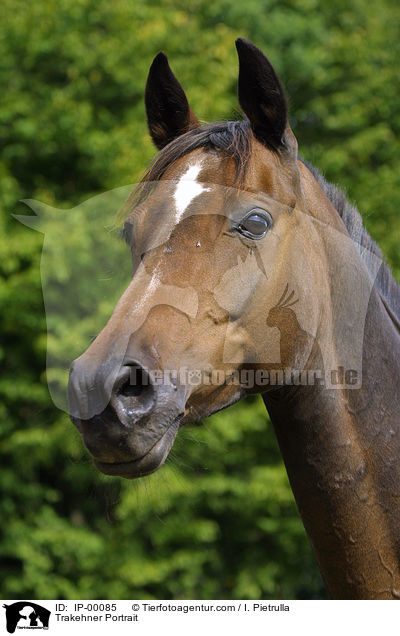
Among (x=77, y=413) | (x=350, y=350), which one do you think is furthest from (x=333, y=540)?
(x=77, y=413)

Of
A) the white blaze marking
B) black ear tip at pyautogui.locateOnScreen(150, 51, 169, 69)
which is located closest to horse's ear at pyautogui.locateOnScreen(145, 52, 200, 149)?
black ear tip at pyautogui.locateOnScreen(150, 51, 169, 69)

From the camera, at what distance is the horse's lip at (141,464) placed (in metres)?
2.28

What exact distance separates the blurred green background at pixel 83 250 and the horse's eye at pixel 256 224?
23.9 ft

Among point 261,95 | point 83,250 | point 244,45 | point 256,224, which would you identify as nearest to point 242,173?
point 256,224

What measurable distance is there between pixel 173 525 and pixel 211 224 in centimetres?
917

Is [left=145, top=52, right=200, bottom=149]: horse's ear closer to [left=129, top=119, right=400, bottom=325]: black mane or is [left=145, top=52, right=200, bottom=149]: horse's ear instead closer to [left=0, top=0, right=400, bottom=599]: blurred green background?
[left=129, top=119, right=400, bottom=325]: black mane

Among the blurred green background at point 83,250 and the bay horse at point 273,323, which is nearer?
the bay horse at point 273,323

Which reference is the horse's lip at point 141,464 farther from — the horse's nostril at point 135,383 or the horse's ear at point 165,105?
the horse's ear at point 165,105

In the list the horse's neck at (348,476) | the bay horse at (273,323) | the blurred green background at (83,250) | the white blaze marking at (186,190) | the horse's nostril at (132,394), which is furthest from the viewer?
the blurred green background at (83,250)

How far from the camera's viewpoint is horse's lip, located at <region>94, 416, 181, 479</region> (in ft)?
7.48

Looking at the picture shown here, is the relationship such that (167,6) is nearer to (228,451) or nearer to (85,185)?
(85,185)

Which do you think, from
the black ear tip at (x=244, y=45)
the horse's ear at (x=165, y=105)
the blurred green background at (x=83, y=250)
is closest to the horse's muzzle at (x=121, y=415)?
the black ear tip at (x=244, y=45)

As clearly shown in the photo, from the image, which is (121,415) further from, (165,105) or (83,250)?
(83,250)

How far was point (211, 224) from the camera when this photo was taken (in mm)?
2592
